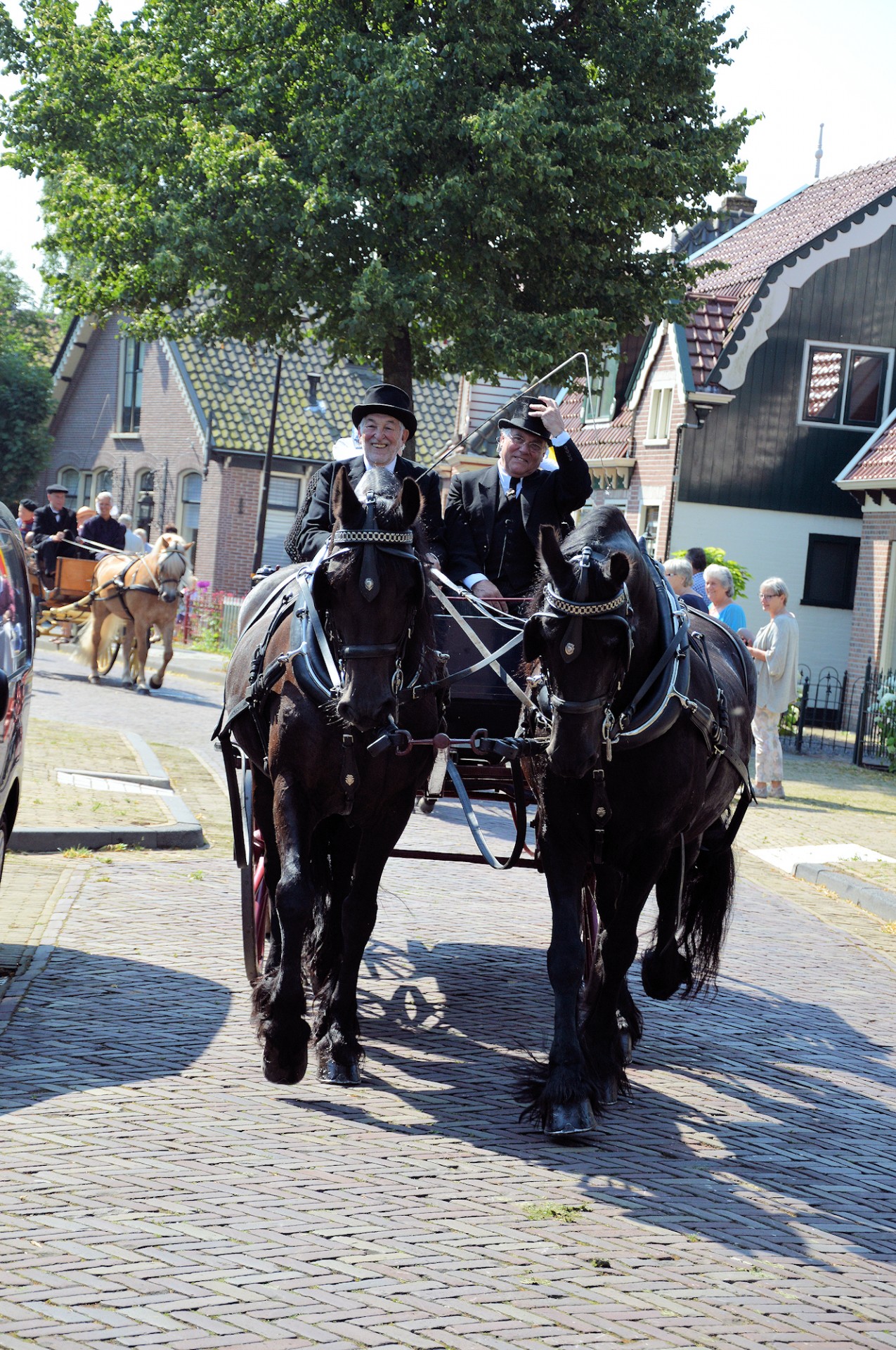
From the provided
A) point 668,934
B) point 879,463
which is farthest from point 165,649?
point 668,934

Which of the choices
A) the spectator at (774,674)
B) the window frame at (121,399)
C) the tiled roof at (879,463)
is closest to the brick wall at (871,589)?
the tiled roof at (879,463)

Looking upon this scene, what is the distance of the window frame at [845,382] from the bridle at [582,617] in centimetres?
2369

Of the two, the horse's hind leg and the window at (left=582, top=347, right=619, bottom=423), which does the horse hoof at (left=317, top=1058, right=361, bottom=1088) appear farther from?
the window at (left=582, top=347, right=619, bottom=423)

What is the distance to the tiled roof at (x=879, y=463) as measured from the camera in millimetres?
23922

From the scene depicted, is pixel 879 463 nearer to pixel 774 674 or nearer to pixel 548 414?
pixel 774 674

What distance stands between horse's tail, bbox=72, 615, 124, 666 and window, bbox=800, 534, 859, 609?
12.7 meters

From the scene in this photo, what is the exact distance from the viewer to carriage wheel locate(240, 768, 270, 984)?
5820 millimetres

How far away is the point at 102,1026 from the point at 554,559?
2.55m

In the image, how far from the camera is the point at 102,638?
2133 cm

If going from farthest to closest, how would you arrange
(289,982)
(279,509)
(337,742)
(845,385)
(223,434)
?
(279,509), (223,434), (845,385), (337,742), (289,982)

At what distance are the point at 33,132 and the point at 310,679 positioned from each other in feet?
61.4

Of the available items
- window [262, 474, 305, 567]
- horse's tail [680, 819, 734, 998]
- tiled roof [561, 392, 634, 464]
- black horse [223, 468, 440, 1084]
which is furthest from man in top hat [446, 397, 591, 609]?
window [262, 474, 305, 567]

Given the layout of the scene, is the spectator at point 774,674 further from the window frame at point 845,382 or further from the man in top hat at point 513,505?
the window frame at point 845,382

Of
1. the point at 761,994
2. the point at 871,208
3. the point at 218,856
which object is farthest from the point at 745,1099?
the point at 871,208
